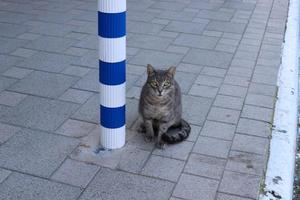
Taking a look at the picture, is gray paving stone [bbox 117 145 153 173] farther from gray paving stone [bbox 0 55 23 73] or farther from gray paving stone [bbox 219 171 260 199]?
gray paving stone [bbox 0 55 23 73]

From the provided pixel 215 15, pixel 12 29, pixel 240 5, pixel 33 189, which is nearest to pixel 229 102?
pixel 33 189

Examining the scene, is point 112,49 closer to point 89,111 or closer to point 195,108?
point 89,111

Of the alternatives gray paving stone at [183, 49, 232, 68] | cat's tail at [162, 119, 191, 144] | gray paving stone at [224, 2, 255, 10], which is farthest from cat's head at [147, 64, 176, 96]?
gray paving stone at [224, 2, 255, 10]

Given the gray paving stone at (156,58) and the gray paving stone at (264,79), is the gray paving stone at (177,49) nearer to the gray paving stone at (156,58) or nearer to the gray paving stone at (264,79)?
the gray paving stone at (156,58)

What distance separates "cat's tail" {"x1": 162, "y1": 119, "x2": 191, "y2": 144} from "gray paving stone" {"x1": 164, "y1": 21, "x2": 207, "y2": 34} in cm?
314

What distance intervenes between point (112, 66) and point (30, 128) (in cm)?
116

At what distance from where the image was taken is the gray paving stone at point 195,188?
3713 millimetres

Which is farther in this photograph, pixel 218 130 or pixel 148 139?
pixel 218 130

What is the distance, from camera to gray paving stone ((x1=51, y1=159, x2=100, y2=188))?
381 centimetres

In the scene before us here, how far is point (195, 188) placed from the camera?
12.4 feet

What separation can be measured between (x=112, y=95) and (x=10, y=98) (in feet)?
5.19

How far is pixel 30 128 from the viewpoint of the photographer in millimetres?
4535

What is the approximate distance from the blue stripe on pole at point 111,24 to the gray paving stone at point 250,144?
4.92ft

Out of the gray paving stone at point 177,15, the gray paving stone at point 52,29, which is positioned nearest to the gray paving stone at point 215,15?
the gray paving stone at point 177,15
